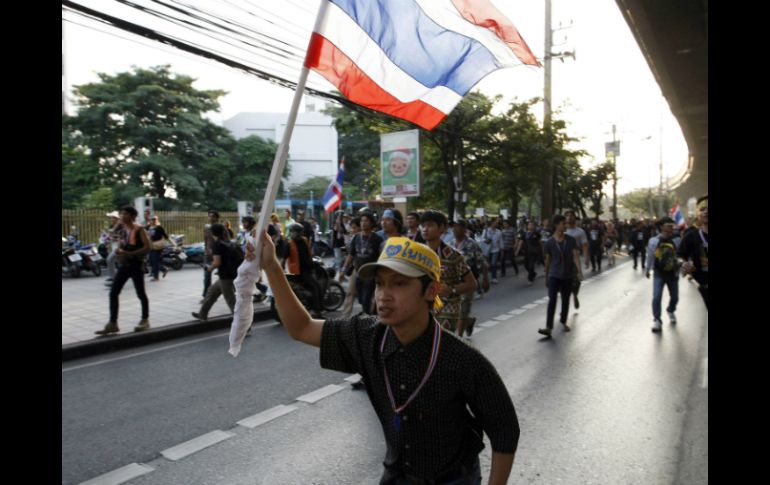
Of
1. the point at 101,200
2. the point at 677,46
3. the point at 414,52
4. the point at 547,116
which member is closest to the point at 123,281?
the point at 414,52

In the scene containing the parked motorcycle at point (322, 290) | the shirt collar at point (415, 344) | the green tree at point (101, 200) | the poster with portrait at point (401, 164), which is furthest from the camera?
the green tree at point (101, 200)

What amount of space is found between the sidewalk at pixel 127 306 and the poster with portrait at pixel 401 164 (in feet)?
21.5

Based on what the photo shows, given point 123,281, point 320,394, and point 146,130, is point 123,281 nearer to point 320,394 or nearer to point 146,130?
point 320,394

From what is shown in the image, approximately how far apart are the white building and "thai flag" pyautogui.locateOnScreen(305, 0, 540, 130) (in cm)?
5896

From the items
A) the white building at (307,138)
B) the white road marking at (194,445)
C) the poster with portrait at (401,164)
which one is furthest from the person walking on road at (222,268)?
the white building at (307,138)

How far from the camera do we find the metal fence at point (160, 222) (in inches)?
799

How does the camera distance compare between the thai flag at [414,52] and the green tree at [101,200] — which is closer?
the thai flag at [414,52]

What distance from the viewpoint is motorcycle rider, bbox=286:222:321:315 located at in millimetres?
8797

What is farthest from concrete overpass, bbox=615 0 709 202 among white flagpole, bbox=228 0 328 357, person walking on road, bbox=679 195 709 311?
white flagpole, bbox=228 0 328 357

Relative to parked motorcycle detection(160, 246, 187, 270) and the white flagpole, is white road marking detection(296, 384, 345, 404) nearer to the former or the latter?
the white flagpole

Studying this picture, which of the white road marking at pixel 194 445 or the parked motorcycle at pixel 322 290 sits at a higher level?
the parked motorcycle at pixel 322 290

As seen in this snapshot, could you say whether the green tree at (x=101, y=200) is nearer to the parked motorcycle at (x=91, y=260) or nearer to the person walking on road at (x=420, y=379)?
the parked motorcycle at (x=91, y=260)
